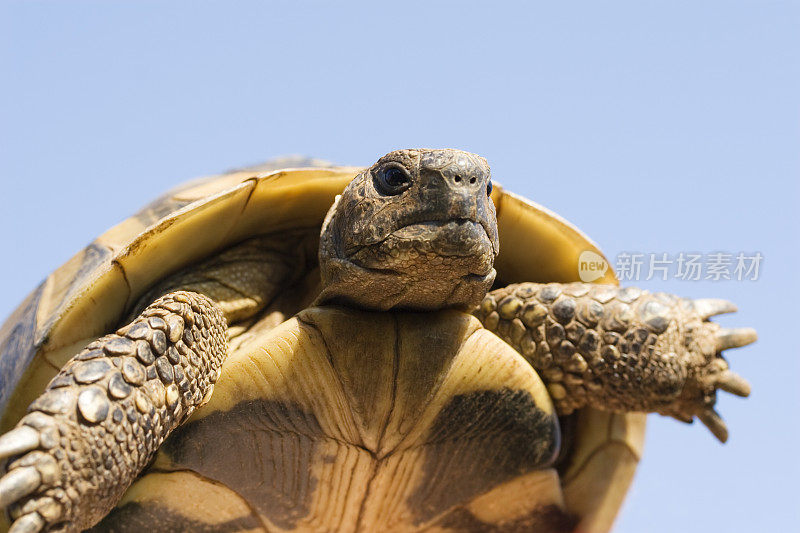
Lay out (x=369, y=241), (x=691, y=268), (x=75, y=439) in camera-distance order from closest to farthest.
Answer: (x=75, y=439)
(x=369, y=241)
(x=691, y=268)

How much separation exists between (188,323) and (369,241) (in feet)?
2.60

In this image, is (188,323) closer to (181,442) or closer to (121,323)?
(181,442)

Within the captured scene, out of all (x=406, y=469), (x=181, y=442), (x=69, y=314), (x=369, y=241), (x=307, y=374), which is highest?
(x=369, y=241)

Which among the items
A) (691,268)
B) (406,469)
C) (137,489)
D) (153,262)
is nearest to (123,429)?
(137,489)

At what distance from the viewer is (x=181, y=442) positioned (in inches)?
133

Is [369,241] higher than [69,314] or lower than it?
higher

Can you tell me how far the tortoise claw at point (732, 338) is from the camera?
4.06m

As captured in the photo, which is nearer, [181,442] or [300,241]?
[181,442]

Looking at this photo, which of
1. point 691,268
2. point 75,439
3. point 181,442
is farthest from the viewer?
point 691,268

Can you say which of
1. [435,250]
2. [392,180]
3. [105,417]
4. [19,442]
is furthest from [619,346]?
[19,442]

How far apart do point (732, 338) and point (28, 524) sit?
3.21 metres

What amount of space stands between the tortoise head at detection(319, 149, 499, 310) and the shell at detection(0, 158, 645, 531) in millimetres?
601

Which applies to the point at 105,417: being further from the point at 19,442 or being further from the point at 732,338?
the point at 732,338

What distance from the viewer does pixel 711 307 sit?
419 cm
